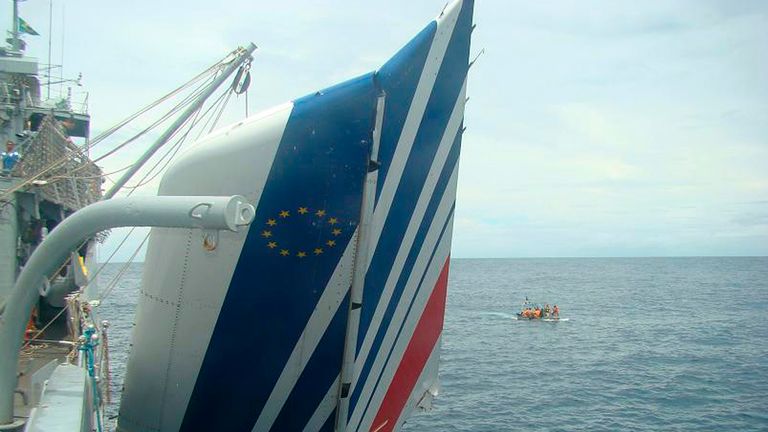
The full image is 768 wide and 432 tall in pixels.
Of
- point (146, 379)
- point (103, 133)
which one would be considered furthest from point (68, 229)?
point (103, 133)

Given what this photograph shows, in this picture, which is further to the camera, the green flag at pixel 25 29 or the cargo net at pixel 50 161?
the green flag at pixel 25 29

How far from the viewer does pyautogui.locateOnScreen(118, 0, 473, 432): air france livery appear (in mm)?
6719

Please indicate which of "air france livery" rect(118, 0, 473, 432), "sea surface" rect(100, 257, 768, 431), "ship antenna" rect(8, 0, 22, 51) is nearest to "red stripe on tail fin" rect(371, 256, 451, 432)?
"air france livery" rect(118, 0, 473, 432)

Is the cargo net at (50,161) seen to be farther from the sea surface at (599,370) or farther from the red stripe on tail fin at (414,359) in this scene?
the red stripe on tail fin at (414,359)

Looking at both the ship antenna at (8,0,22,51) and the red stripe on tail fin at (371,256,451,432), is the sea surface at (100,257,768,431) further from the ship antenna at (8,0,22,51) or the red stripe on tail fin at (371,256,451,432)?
the red stripe on tail fin at (371,256,451,432)

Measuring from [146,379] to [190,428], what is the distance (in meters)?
0.90

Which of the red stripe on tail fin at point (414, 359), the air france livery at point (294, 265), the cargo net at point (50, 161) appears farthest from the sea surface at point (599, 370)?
the air france livery at point (294, 265)

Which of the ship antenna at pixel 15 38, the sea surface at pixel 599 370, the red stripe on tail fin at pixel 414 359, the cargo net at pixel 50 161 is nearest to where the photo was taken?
the red stripe on tail fin at pixel 414 359

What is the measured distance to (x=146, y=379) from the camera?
7.35 m

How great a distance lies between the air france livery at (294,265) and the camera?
672cm

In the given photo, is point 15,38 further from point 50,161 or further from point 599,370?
point 599,370

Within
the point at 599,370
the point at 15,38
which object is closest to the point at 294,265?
the point at 15,38

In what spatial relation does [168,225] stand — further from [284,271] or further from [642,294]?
[642,294]

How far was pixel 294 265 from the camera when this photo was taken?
6.83 m
